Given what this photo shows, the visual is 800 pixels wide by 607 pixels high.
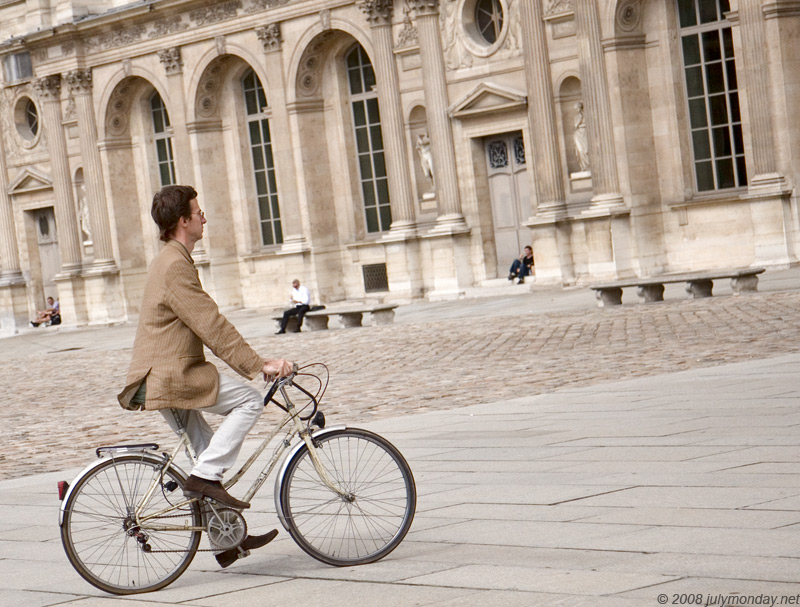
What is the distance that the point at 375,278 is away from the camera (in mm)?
33469

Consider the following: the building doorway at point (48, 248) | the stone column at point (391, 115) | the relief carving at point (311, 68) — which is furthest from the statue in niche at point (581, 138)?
the building doorway at point (48, 248)

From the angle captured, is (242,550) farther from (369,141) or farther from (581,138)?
(369,141)

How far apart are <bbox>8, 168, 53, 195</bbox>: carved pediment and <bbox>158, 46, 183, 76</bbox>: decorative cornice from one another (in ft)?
21.1

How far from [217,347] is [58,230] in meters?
35.6

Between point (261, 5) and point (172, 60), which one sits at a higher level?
point (261, 5)

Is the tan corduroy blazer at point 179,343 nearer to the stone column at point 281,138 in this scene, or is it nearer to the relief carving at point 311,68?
the relief carving at point 311,68

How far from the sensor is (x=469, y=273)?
30.5 m

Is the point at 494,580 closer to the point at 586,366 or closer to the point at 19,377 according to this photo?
the point at 586,366

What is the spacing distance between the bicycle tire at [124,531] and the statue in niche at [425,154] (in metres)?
25.4

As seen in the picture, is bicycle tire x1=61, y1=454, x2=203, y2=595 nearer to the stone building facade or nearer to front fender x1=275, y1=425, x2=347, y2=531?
front fender x1=275, y1=425, x2=347, y2=531

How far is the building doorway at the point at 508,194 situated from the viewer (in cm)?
3033

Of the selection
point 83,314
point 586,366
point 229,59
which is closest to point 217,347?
point 586,366

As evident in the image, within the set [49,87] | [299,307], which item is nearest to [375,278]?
[299,307]

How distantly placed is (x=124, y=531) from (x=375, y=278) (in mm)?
27389
